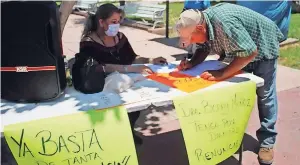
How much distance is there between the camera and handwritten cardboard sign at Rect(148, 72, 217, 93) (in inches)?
102

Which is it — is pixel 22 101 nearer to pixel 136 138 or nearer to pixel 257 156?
pixel 136 138

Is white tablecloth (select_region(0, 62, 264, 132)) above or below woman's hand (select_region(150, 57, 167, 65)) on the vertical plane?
below

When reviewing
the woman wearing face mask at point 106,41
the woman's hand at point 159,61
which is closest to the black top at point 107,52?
the woman wearing face mask at point 106,41

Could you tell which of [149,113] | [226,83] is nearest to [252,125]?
[149,113]

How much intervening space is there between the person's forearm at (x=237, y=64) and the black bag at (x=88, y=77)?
0.90 metres

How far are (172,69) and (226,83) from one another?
539 mm

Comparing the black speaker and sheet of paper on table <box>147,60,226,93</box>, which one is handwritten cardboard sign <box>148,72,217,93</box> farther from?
the black speaker

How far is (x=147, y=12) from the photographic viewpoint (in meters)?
10.2

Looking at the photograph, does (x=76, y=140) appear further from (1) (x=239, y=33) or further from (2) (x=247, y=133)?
(2) (x=247, y=133)

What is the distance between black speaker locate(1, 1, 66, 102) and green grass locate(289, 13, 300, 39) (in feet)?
22.7

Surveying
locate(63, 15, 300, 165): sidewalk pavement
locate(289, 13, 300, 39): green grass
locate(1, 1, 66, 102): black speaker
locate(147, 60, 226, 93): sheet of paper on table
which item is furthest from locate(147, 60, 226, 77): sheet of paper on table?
locate(289, 13, 300, 39): green grass

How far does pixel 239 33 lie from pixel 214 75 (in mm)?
371

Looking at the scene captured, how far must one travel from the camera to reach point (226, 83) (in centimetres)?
269

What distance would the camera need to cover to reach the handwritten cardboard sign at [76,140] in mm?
2035
